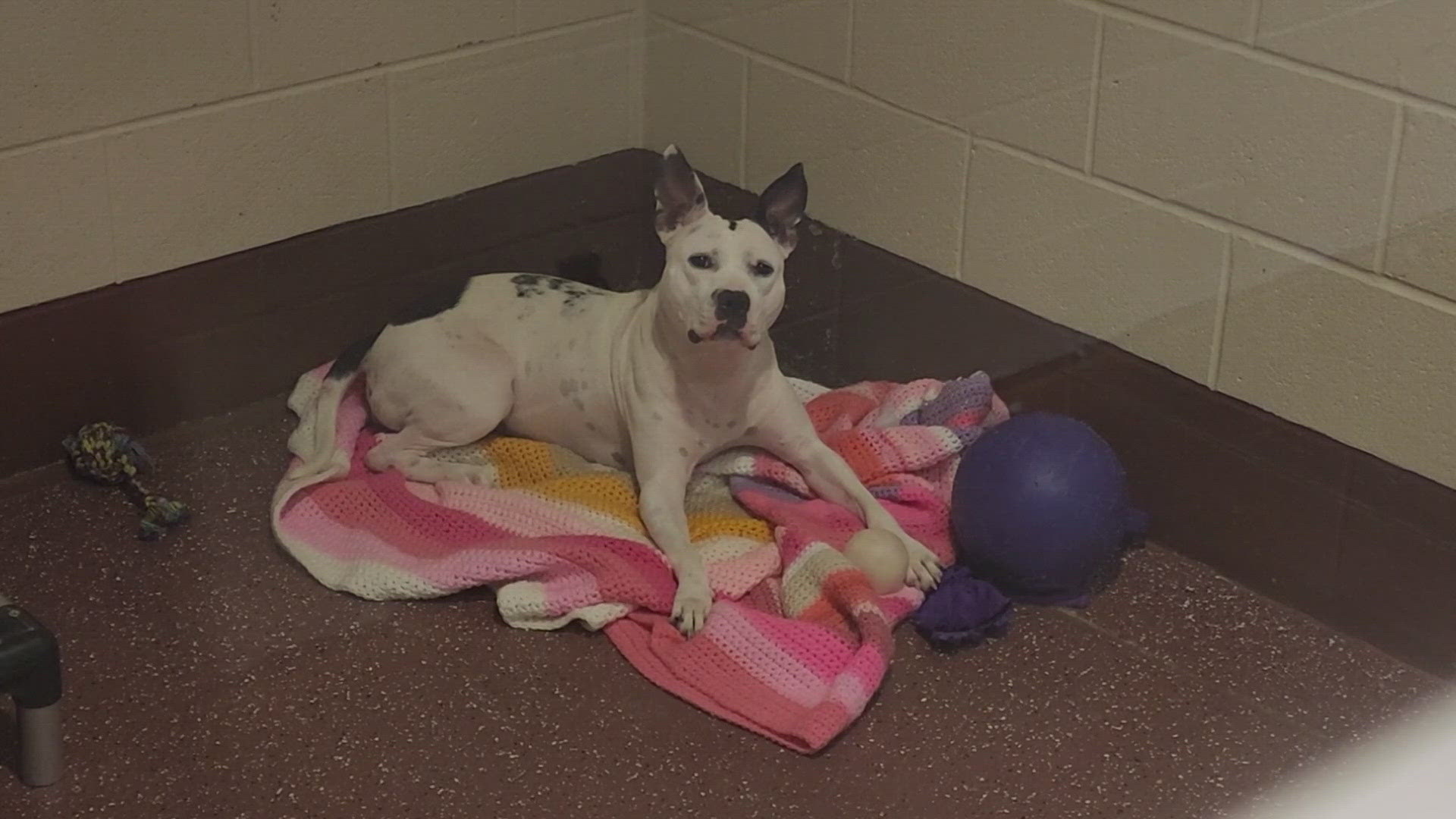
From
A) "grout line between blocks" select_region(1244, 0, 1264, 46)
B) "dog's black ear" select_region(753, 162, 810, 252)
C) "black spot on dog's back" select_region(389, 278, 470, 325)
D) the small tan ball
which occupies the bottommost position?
the small tan ball

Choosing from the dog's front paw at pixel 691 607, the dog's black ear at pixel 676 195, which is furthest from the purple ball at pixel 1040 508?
the dog's black ear at pixel 676 195

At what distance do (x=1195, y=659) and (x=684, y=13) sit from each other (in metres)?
1.18

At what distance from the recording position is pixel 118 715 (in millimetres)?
1837

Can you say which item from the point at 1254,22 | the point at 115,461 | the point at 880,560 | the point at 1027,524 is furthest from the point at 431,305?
the point at 1254,22

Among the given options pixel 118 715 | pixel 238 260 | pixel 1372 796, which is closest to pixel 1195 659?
pixel 1372 796

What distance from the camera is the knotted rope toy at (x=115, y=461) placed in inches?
85.6

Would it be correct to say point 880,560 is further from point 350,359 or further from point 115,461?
point 115,461

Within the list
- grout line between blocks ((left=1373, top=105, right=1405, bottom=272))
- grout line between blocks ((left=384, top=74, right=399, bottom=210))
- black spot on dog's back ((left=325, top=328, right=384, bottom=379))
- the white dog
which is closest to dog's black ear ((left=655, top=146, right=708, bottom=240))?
the white dog

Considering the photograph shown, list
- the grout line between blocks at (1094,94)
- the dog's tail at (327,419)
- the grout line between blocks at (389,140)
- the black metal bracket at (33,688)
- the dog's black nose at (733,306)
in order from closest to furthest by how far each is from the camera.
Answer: the black metal bracket at (33,688)
the dog's black nose at (733,306)
the grout line between blocks at (1094,94)
the dog's tail at (327,419)
the grout line between blocks at (389,140)

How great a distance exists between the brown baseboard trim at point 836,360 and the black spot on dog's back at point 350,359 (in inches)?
6.7

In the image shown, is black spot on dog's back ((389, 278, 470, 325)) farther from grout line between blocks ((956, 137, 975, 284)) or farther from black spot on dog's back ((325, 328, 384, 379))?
→ grout line between blocks ((956, 137, 975, 284))

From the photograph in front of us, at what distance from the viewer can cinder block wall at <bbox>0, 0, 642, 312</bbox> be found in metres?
2.16

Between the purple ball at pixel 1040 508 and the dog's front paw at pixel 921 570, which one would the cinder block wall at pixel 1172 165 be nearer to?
the purple ball at pixel 1040 508

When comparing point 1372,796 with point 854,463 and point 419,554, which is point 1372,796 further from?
point 419,554
